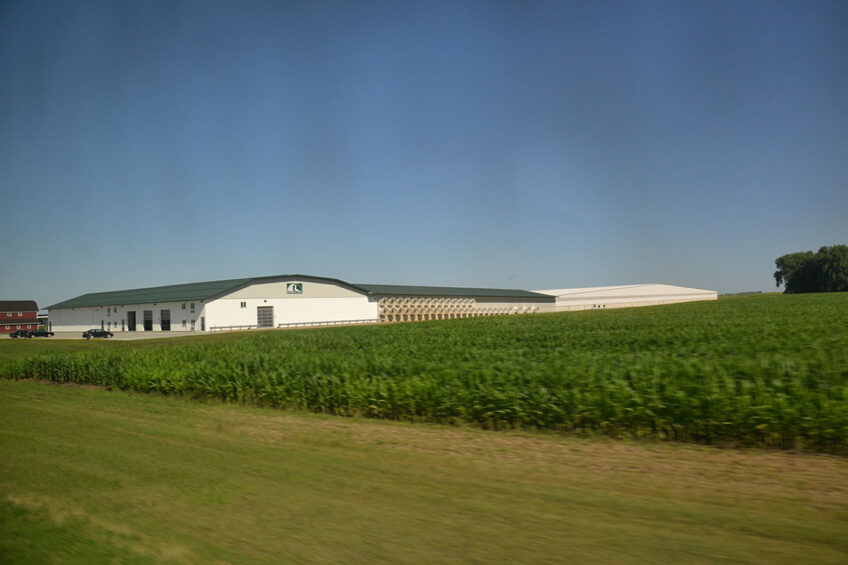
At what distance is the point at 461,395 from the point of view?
11.2 meters

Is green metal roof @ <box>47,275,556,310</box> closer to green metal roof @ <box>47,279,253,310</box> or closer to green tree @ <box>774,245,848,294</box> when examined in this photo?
green metal roof @ <box>47,279,253,310</box>

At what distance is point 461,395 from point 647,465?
4.37m

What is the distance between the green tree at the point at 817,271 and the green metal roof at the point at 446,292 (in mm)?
51654

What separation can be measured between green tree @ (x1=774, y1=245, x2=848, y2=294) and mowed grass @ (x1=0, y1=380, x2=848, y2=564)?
4420 inches

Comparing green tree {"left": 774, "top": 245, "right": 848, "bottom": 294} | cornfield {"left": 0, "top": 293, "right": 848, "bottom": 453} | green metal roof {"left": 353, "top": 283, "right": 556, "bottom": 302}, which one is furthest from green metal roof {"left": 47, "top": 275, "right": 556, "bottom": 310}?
green tree {"left": 774, "top": 245, "right": 848, "bottom": 294}

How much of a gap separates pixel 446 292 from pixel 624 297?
42437mm

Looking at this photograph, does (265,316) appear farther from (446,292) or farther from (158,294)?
(446,292)

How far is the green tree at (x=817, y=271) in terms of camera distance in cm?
9912

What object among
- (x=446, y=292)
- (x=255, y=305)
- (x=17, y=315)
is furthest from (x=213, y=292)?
(x=17, y=315)

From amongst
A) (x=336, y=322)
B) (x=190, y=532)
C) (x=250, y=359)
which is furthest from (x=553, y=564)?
(x=336, y=322)

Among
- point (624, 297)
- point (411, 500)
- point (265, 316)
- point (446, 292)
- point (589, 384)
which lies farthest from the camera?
point (624, 297)

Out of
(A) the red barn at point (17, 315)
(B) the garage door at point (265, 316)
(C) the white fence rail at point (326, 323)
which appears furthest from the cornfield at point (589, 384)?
(A) the red barn at point (17, 315)

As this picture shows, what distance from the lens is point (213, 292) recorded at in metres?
53.8

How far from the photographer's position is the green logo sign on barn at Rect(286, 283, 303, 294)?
5954 cm
